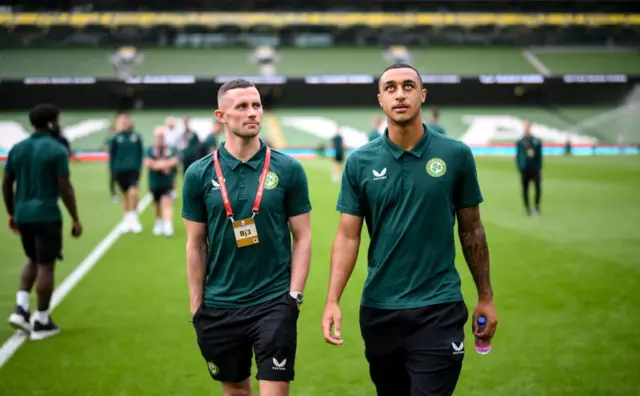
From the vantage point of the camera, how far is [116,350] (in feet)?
25.2

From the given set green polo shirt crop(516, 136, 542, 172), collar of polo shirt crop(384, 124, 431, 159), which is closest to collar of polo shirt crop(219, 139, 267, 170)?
collar of polo shirt crop(384, 124, 431, 159)

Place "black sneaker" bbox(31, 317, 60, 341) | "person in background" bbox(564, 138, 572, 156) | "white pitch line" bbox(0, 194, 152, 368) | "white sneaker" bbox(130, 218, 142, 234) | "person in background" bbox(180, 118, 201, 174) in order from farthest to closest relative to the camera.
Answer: "person in background" bbox(564, 138, 572, 156) < "person in background" bbox(180, 118, 201, 174) < "white sneaker" bbox(130, 218, 142, 234) < "black sneaker" bbox(31, 317, 60, 341) < "white pitch line" bbox(0, 194, 152, 368)

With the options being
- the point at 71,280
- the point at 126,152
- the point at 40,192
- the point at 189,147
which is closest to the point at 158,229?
the point at 126,152

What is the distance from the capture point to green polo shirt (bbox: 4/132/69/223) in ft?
25.6

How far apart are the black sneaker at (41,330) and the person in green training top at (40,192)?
4 centimetres

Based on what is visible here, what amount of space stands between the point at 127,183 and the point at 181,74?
3636 cm

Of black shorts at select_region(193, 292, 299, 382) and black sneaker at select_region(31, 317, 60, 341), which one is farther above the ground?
black shorts at select_region(193, 292, 299, 382)

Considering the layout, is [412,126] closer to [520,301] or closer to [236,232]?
[236,232]

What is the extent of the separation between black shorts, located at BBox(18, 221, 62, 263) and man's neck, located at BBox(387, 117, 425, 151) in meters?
4.86

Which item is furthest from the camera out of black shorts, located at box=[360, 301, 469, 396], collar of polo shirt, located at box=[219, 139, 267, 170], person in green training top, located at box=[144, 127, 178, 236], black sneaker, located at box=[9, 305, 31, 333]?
person in green training top, located at box=[144, 127, 178, 236]

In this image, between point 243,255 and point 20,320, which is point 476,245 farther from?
point 20,320

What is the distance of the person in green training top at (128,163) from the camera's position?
16.1 metres

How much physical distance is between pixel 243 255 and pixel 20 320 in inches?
177

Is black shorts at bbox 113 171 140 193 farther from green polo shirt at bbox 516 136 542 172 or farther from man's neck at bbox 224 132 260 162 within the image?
man's neck at bbox 224 132 260 162
